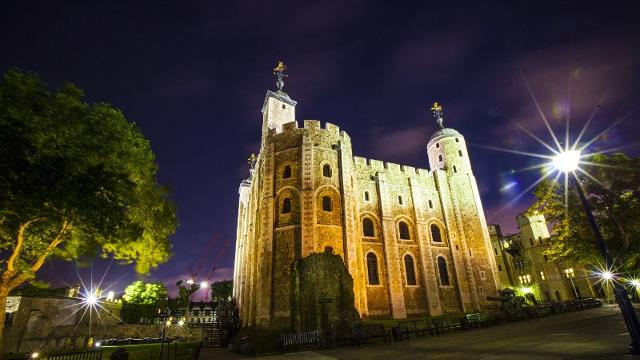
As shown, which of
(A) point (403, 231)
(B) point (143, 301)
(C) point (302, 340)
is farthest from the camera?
(B) point (143, 301)

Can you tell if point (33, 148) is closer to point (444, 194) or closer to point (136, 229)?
point (136, 229)

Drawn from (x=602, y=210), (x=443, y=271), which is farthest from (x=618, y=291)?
(x=443, y=271)

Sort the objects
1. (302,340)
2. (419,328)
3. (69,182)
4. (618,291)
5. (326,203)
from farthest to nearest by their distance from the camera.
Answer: (326,203)
(419,328)
(302,340)
(69,182)
(618,291)

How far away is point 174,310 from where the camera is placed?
58.8m

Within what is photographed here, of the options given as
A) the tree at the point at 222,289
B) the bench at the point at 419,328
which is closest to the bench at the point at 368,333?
the bench at the point at 419,328

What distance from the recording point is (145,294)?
5184cm

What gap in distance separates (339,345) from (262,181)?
48.5 ft

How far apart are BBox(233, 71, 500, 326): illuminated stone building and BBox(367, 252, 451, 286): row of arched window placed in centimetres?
9

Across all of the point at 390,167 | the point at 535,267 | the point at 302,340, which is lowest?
the point at 302,340

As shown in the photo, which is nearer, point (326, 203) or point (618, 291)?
point (618, 291)

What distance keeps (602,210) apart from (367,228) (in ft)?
55.6

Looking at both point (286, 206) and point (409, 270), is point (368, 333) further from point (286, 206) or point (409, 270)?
point (409, 270)

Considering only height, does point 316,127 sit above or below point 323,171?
above

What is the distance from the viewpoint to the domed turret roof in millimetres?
37438
